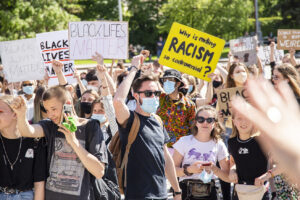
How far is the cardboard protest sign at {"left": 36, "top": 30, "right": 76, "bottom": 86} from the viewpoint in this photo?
24.5 ft

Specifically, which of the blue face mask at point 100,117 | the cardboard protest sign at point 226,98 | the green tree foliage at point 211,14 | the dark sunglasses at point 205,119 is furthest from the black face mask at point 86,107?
the green tree foliage at point 211,14

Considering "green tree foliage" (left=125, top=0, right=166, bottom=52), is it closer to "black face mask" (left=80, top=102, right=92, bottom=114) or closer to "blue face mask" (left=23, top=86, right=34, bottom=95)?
"blue face mask" (left=23, top=86, right=34, bottom=95)

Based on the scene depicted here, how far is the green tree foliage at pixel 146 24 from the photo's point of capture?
4434 centimetres

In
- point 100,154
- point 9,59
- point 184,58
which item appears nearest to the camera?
point 100,154

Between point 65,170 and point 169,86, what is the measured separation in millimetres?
2674

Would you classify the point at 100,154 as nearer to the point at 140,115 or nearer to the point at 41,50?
the point at 140,115

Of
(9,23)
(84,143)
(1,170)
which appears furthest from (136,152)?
(9,23)

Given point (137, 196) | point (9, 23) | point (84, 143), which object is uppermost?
point (9, 23)

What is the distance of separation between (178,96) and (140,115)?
2004 mm

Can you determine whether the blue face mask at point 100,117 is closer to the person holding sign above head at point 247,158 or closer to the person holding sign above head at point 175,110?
the person holding sign above head at point 175,110

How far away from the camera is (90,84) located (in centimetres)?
795

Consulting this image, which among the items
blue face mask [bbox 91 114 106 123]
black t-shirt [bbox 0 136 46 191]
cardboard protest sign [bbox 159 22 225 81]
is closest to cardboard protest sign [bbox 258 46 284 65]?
cardboard protest sign [bbox 159 22 225 81]

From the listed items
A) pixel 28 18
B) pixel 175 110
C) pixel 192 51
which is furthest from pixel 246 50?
pixel 28 18

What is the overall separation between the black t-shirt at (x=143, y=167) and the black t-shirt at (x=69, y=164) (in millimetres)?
407
